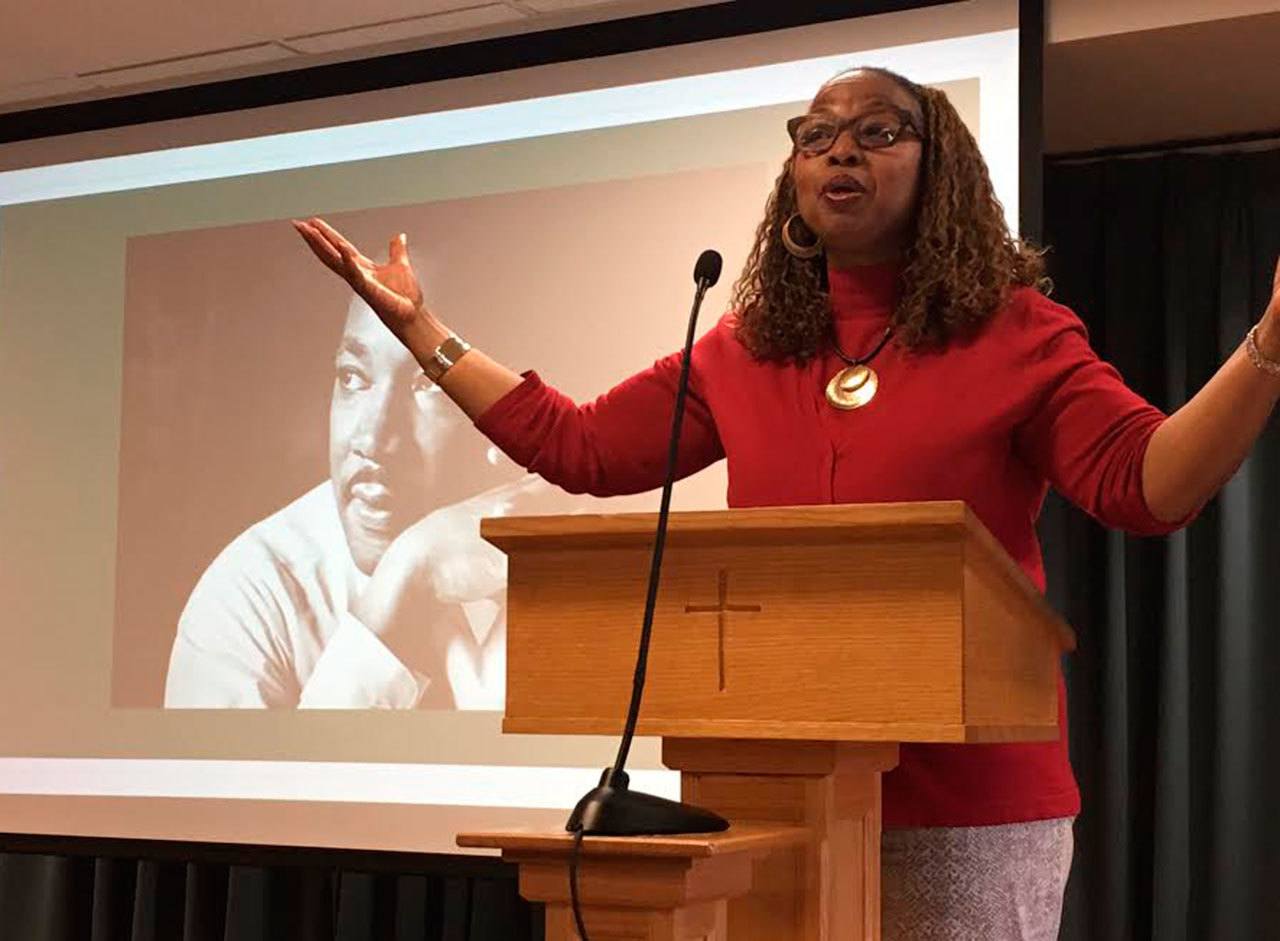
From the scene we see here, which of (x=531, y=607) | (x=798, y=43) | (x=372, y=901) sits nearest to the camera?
(x=531, y=607)

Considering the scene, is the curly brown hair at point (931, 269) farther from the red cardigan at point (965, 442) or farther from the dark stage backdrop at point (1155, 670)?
the dark stage backdrop at point (1155, 670)

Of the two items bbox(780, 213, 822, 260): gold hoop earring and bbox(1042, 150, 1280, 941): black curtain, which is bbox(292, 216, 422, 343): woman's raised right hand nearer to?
bbox(780, 213, 822, 260): gold hoop earring

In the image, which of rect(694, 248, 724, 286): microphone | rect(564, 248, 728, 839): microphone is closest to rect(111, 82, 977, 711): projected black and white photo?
rect(694, 248, 724, 286): microphone

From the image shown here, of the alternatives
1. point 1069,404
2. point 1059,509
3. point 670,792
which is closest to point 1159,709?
point 1059,509

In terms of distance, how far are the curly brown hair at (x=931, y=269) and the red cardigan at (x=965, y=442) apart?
0.02 m

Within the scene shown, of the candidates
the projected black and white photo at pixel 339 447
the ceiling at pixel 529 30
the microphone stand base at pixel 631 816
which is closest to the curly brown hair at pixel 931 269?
the microphone stand base at pixel 631 816

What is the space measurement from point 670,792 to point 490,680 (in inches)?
20.0

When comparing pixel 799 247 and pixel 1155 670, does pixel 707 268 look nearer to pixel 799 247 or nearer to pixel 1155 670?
pixel 799 247

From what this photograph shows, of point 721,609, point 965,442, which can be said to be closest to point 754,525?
point 721,609

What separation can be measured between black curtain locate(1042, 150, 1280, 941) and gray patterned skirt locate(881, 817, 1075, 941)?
7.65 ft

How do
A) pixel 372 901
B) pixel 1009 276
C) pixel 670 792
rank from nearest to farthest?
pixel 1009 276 → pixel 670 792 → pixel 372 901

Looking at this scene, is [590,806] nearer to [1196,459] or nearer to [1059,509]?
[1196,459]

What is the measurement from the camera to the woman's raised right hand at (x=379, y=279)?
1.80 meters

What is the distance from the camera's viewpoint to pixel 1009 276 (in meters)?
1.58
